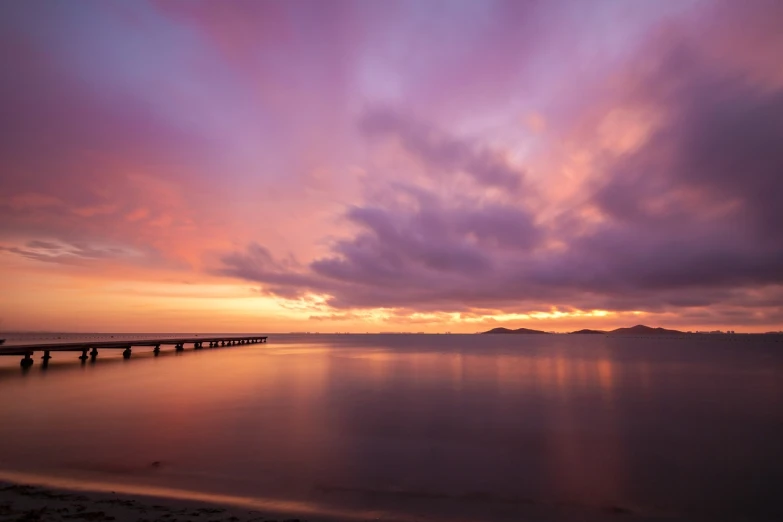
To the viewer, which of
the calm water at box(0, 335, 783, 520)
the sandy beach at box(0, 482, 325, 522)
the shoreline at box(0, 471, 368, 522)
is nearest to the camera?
the sandy beach at box(0, 482, 325, 522)

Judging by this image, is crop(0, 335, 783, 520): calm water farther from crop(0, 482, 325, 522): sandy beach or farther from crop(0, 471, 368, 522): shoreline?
crop(0, 482, 325, 522): sandy beach

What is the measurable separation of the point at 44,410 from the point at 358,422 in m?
16.2

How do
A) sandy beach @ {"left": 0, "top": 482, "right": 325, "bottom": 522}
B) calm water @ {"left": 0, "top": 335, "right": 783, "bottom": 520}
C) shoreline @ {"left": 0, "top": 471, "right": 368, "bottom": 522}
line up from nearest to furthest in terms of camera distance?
1. sandy beach @ {"left": 0, "top": 482, "right": 325, "bottom": 522}
2. shoreline @ {"left": 0, "top": 471, "right": 368, "bottom": 522}
3. calm water @ {"left": 0, "top": 335, "right": 783, "bottom": 520}

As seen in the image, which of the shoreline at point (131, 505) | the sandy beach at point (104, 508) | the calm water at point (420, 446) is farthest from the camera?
the calm water at point (420, 446)

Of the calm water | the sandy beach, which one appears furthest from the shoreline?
the calm water

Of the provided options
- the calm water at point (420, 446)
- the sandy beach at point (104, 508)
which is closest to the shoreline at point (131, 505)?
the sandy beach at point (104, 508)

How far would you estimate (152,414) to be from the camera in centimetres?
2111

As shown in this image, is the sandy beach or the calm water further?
the calm water

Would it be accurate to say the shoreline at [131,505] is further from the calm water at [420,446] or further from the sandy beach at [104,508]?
the calm water at [420,446]

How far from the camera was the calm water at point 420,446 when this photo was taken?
11047 millimetres

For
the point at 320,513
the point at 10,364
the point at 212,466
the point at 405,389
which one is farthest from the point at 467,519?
the point at 10,364

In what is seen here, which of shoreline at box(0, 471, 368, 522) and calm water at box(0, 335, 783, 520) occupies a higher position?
shoreline at box(0, 471, 368, 522)

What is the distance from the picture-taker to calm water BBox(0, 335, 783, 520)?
11047 mm

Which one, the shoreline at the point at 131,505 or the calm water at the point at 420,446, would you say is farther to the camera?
the calm water at the point at 420,446
